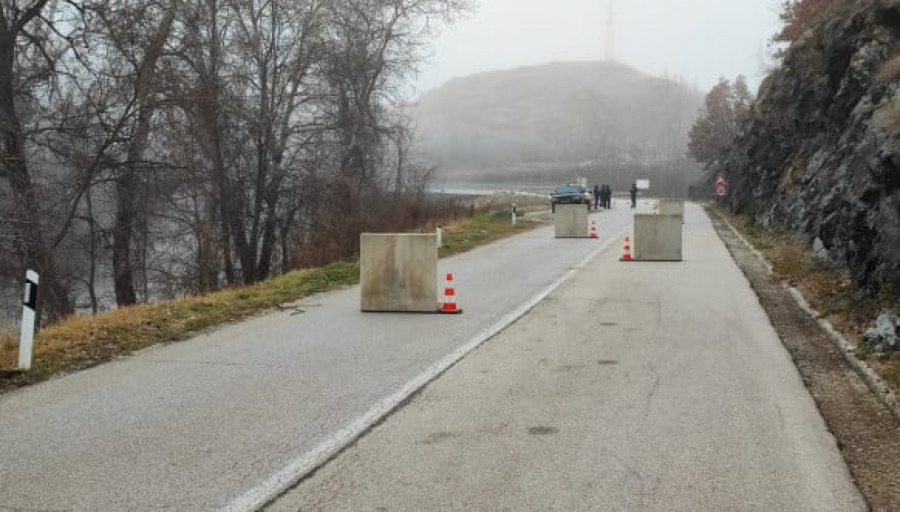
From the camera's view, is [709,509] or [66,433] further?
[66,433]

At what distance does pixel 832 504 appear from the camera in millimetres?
4438

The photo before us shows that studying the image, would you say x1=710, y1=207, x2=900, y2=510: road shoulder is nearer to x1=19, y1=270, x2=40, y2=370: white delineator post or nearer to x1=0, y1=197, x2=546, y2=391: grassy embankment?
x1=0, y1=197, x2=546, y2=391: grassy embankment

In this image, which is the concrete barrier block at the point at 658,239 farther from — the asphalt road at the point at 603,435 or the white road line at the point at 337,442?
the white road line at the point at 337,442

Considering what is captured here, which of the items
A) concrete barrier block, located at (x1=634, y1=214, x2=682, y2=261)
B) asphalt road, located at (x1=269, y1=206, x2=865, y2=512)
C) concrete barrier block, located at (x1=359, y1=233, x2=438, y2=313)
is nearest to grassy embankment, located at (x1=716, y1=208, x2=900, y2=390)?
asphalt road, located at (x1=269, y1=206, x2=865, y2=512)

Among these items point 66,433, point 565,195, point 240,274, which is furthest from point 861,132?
point 565,195

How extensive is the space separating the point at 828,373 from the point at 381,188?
97.6 ft

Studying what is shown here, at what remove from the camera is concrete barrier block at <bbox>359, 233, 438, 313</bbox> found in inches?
450

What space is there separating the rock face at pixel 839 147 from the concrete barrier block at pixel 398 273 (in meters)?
5.59

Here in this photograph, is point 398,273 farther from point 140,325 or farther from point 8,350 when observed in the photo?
point 8,350

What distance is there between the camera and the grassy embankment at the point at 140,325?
324 inches

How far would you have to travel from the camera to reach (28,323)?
777 centimetres

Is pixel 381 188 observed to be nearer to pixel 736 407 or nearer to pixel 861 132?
pixel 861 132

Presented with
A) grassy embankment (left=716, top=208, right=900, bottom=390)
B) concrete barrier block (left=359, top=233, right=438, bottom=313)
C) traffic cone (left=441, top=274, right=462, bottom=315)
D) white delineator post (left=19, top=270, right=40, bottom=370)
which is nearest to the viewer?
white delineator post (left=19, top=270, right=40, bottom=370)

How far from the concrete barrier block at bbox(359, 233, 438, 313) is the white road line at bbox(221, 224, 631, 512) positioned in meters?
1.93
